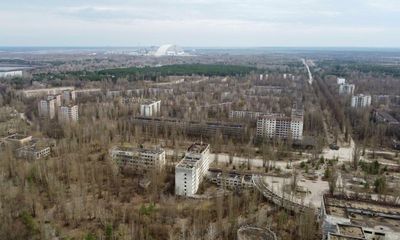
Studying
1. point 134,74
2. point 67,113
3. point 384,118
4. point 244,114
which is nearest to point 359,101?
point 384,118

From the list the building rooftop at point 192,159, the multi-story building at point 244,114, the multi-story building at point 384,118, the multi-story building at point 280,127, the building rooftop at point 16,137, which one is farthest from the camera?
the multi-story building at point 244,114

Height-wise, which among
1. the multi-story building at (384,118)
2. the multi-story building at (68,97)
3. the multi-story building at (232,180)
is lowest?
the multi-story building at (232,180)

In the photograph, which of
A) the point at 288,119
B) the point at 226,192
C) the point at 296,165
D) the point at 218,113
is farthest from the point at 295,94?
the point at 226,192

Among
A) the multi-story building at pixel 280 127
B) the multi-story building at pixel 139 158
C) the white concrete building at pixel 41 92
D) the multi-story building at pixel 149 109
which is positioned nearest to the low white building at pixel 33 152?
the multi-story building at pixel 139 158

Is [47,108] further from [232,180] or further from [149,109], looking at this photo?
[232,180]

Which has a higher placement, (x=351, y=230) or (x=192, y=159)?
(x=192, y=159)

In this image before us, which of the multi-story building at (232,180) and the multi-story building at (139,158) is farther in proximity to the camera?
the multi-story building at (139,158)

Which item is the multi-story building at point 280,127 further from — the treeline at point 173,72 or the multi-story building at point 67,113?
the treeline at point 173,72
